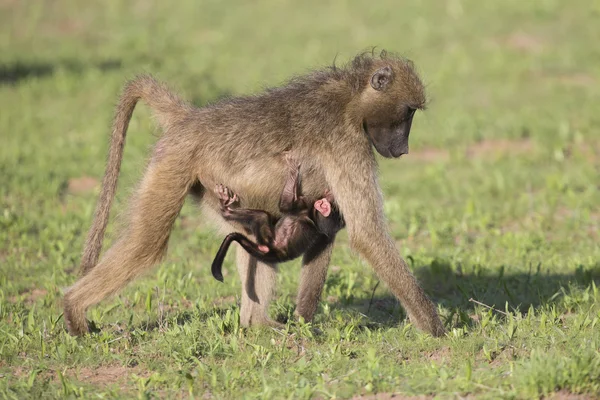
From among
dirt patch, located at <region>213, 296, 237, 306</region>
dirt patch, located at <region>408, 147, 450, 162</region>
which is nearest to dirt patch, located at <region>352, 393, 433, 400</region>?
dirt patch, located at <region>213, 296, 237, 306</region>

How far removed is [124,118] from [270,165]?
3.11 ft

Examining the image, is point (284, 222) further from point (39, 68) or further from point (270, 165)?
point (39, 68)

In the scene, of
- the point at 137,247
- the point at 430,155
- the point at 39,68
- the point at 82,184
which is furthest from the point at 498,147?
the point at 39,68

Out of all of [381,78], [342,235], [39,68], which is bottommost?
[342,235]

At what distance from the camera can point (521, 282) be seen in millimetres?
6262

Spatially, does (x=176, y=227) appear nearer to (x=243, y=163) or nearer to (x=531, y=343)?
(x=243, y=163)

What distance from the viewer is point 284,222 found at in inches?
207

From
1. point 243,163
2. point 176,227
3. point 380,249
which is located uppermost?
point 243,163

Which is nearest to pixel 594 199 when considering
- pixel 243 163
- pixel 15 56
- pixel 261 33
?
pixel 243 163

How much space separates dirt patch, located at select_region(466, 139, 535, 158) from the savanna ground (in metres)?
0.03

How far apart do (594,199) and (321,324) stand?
11.5 ft

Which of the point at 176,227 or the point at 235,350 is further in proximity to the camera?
the point at 176,227

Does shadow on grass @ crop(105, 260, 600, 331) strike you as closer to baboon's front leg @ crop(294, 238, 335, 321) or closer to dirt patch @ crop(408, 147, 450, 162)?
baboon's front leg @ crop(294, 238, 335, 321)

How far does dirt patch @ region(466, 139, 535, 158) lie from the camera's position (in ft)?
30.9
